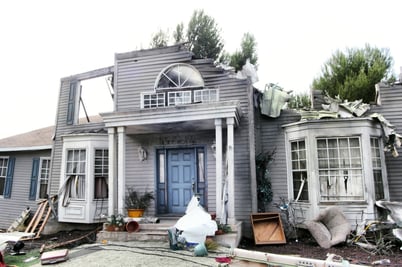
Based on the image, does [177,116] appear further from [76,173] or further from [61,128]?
[61,128]

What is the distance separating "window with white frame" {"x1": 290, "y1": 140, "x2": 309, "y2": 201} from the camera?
25.3 ft

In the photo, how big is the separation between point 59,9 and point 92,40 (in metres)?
3.05

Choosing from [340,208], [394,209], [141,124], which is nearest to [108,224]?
[141,124]

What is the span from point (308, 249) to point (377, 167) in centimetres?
275

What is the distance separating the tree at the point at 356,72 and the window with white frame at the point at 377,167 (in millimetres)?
12377

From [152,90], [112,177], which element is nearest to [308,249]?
[112,177]

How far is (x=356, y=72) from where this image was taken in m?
19.6

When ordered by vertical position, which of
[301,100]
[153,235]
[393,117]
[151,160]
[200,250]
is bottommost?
[200,250]

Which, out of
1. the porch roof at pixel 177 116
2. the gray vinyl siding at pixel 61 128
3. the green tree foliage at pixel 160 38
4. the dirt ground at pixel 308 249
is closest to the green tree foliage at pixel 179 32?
the green tree foliage at pixel 160 38

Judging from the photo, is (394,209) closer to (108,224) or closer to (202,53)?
(108,224)

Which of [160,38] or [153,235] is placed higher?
[160,38]

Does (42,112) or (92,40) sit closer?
(92,40)

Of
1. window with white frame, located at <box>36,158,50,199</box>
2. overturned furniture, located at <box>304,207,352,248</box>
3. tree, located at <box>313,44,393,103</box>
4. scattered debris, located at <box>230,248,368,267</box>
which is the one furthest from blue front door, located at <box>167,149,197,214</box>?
tree, located at <box>313,44,393,103</box>

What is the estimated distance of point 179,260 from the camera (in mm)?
5320
